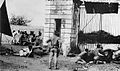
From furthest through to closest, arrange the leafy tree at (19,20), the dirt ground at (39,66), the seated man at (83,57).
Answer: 1. the leafy tree at (19,20)
2. the seated man at (83,57)
3. the dirt ground at (39,66)

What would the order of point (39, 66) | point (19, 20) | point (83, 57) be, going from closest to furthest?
point (39, 66), point (83, 57), point (19, 20)

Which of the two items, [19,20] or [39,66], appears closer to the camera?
[39,66]

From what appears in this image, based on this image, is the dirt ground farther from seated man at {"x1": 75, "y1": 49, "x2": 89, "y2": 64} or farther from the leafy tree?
the leafy tree

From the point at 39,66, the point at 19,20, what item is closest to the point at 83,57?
the point at 39,66

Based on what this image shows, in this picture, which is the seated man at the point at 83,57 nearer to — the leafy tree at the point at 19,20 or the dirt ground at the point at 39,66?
the dirt ground at the point at 39,66

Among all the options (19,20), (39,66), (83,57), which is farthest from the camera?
(19,20)

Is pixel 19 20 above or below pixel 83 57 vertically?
below

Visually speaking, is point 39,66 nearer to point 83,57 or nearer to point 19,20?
point 83,57

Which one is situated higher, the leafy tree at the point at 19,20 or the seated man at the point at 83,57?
the seated man at the point at 83,57

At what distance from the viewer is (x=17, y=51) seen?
53.0 ft

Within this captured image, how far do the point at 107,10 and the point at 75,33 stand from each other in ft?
9.92

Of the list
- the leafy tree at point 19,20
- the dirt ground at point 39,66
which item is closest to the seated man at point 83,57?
the dirt ground at point 39,66

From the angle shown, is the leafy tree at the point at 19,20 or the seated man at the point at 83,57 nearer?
the seated man at the point at 83,57

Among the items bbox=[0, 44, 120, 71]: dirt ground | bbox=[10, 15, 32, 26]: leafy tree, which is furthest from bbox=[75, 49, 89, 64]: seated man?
bbox=[10, 15, 32, 26]: leafy tree
